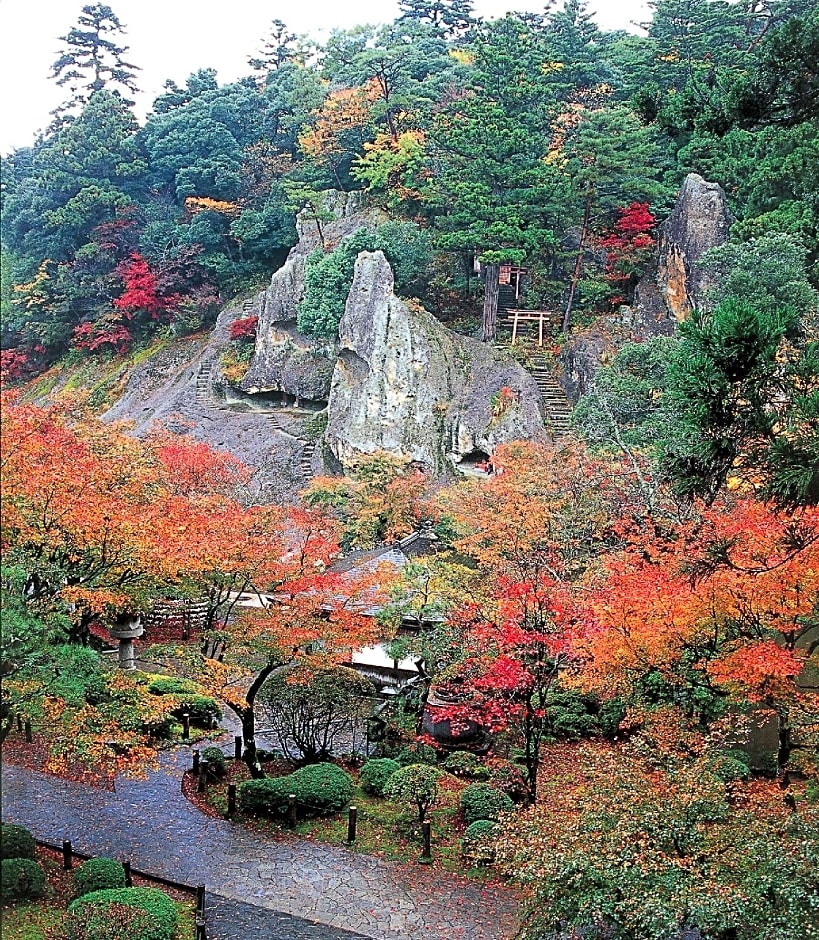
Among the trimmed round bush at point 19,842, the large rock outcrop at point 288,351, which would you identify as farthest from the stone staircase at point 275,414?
the trimmed round bush at point 19,842

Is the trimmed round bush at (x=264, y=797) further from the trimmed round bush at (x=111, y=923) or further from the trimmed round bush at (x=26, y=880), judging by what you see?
the trimmed round bush at (x=111, y=923)

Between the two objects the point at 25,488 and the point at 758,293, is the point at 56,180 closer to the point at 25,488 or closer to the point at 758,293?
the point at 25,488

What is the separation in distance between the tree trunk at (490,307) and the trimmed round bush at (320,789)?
63.3 ft

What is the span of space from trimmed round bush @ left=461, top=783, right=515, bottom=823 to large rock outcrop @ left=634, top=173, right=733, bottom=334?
18115 mm

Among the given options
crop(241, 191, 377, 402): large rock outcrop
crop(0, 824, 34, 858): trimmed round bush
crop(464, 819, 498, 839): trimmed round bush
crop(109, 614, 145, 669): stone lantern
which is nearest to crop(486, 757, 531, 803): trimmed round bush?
crop(464, 819, 498, 839): trimmed round bush

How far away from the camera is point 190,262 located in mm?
32094

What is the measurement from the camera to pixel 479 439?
1058 inches

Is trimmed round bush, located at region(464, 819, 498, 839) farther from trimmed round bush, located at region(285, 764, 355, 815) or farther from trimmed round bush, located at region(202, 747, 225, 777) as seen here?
trimmed round bush, located at region(202, 747, 225, 777)

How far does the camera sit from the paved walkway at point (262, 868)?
970 cm

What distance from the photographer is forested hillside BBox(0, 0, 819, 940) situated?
25.9 ft

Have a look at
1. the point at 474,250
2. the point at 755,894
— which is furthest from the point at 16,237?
the point at 474,250

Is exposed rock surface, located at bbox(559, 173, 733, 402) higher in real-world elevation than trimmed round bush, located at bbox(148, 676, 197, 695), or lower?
higher

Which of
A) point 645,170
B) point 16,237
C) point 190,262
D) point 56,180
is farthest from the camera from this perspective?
point 190,262

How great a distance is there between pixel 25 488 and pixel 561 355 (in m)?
23.3
